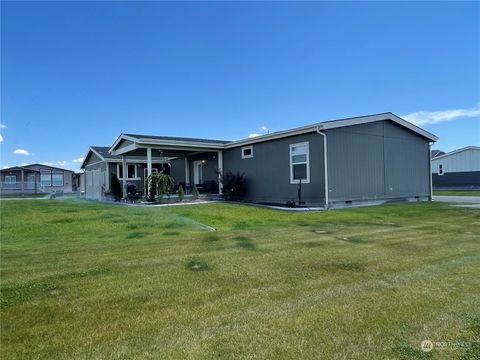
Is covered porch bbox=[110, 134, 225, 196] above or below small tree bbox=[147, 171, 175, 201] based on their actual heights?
above

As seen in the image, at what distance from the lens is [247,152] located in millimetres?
17172

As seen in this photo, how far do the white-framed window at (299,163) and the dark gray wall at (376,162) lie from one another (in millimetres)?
1014

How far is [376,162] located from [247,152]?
6.06 metres

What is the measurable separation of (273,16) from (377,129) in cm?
668

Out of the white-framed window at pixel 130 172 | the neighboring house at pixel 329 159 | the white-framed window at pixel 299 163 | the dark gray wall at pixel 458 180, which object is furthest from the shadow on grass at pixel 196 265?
the dark gray wall at pixel 458 180

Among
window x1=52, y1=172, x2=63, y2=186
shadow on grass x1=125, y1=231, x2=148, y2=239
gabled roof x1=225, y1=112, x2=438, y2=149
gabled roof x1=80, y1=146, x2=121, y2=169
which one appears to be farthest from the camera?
window x1=52, y1=172, x2=63, y2=186

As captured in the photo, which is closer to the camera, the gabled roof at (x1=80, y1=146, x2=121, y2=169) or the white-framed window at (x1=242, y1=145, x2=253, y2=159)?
the white-framed window at (x1=242, y1=145, x2=253, y2=159)

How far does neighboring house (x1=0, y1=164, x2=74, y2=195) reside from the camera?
3994 centimetres

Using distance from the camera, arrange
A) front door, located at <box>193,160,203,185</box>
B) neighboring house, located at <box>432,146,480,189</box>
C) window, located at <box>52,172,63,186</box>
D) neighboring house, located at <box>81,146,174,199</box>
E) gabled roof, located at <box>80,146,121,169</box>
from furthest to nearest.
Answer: window, located at <box>52,172,63,186</box>
neighboring house, located at <box>432,146,480,189</box>
neighboring house, located at <box>81,146,174,199</box>
gabled roof, located at <box>80,146,121,169</box>
front door, located at <box>193,160,203,185</box>

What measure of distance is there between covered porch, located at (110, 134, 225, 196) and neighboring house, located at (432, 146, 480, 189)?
24.2m

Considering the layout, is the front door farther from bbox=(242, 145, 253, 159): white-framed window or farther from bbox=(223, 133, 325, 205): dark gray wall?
bbox=(242, 145, 253, 159): white-framed window

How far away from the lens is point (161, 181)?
15.3 meters

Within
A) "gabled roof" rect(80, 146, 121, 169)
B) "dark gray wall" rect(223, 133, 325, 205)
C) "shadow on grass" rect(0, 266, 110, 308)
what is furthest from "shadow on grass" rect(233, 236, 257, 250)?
"gabled roof" rect(80, 146, 121, 169)

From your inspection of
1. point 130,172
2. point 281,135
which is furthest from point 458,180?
point 130,172
